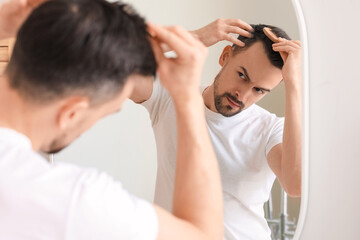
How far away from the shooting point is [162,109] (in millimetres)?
874

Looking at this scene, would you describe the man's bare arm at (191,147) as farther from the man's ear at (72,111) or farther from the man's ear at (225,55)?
the man's ear at (225,55)

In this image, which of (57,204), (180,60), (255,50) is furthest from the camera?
(255,50)

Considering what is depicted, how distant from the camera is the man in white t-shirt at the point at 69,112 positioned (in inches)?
19.3

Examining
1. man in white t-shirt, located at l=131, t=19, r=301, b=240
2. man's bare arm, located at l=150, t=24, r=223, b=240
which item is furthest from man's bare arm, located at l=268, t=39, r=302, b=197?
man's bare arm, located at l=150, t=24, r=223, b=240

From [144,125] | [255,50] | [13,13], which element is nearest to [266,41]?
[255,50]

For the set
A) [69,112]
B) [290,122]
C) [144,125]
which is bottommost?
[144,125]

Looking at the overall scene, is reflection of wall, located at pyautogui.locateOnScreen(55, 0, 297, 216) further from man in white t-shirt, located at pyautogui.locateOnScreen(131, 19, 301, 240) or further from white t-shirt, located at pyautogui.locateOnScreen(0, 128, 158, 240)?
white t-shirt, located at pyautogui.locateOnScreen(0, 128, 158, 240)

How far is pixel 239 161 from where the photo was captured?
0.84 m

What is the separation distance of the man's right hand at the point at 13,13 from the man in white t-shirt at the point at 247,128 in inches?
9.2

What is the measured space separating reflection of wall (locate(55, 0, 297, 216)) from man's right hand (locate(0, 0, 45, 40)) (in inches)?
9.8

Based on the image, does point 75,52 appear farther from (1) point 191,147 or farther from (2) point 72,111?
(1) point 191,147

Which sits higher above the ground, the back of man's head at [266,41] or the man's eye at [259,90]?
the back of man's head at [266,41]

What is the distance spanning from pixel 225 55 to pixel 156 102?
15 cm

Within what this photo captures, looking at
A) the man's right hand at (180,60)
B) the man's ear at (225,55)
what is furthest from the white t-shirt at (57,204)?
the man's ear at (225,55)
